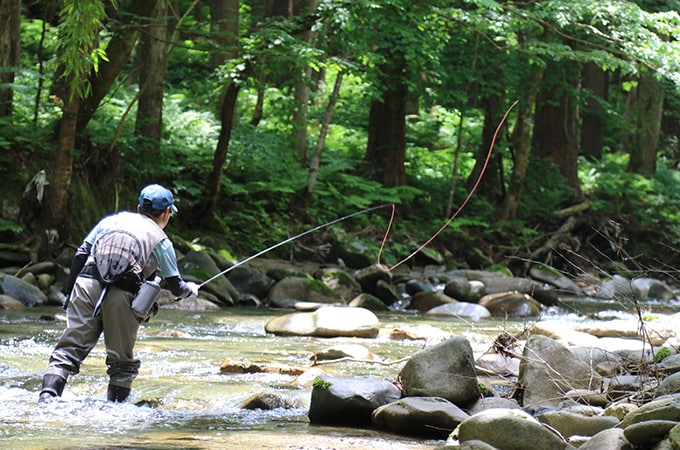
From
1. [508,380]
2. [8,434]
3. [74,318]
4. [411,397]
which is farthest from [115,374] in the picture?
[508,380]

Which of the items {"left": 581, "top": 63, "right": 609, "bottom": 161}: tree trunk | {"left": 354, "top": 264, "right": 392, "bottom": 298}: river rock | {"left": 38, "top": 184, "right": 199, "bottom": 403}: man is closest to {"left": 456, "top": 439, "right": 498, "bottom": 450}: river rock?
{"left": 38, "top": 184, "right": 199, "bottom": 403}: man

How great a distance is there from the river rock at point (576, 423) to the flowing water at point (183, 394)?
71 cm

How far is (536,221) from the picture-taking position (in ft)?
66.6

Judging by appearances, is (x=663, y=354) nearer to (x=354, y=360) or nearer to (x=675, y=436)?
(x=354, y=360)

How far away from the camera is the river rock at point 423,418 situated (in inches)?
209

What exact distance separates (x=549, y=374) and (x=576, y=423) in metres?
0.83

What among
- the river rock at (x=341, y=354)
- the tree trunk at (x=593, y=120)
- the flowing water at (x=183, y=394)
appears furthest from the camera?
the tree trunk at (x=593, y=120)

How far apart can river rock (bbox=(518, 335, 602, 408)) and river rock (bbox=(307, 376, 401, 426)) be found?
3.53 ft

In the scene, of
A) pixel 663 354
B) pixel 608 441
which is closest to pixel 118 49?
pixel 663 354

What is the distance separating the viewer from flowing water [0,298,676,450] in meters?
4.78

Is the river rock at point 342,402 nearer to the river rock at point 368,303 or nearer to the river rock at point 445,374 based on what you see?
the river rock at point 445,374

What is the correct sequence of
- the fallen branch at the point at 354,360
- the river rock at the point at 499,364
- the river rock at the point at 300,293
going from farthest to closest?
the river rock at the point at 300,293
the river rock at the point at 499,364
the fallen branch at the point at 354,360

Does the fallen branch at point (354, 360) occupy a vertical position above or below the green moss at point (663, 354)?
below

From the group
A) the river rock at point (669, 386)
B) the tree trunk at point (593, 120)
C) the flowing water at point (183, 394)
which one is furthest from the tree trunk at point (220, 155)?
the tree trunk at point (593, 120)
